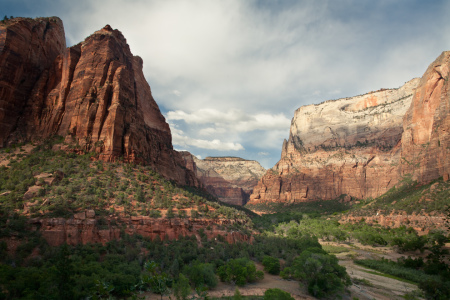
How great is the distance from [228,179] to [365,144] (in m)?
96.3

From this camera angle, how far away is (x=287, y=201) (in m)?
123

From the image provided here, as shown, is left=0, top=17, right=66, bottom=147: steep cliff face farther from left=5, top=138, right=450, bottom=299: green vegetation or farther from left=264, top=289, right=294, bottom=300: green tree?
left=264, top=289, right=294, bottom=300: green tree

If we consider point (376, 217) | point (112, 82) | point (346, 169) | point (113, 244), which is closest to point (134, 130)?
point (112, 82)

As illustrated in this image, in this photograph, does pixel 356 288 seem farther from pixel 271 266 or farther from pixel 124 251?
pixel 124 251

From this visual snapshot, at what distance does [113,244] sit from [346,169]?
108 m

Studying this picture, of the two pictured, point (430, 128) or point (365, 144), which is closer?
point (430, 128)

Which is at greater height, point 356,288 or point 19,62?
point 19,62

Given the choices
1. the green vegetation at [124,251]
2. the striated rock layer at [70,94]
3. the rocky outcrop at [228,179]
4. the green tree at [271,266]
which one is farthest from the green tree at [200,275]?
the rocky outcrop at [228,179]

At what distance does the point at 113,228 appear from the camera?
82.1 feet

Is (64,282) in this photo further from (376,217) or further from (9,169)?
(376,217)

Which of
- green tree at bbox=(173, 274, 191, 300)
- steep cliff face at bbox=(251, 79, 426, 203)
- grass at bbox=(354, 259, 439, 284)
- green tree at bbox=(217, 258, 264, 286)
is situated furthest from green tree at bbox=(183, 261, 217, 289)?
steep cliff face at bbox=(251, 79, 426, 203)

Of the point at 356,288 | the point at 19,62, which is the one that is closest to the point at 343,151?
the point at 356,288

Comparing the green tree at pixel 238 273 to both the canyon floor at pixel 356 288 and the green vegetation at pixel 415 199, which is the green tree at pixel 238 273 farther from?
the green vegetation at pixel 415 199

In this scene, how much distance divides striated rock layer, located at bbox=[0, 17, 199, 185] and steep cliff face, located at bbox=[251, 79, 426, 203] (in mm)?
92357
